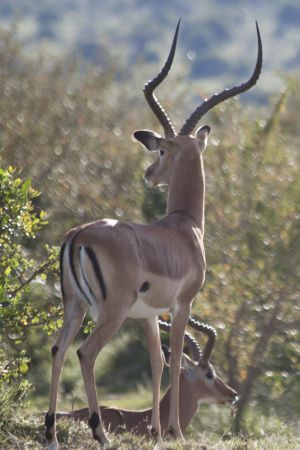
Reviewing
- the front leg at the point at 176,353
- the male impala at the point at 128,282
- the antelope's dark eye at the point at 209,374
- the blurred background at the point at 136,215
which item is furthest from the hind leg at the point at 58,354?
the antelope's dark eye at the point at 209,374

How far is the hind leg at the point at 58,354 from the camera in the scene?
6.95m

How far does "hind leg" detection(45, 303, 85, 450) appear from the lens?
273 inches

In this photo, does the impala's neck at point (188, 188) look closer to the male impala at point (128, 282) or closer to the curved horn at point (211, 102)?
the male impala at point (128, 282)

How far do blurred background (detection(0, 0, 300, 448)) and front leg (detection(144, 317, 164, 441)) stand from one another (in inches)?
18.5

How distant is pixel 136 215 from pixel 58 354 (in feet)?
29.2

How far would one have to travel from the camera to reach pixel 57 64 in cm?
2102

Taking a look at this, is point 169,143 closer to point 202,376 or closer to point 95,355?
point 95,355

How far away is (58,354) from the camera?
23.0ft

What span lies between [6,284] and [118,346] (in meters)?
7.68

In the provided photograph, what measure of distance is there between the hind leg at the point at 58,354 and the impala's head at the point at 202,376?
343 cm

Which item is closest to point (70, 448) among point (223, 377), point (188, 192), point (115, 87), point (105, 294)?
point (105, 294)

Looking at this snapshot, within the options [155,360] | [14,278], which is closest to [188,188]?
[155,360]

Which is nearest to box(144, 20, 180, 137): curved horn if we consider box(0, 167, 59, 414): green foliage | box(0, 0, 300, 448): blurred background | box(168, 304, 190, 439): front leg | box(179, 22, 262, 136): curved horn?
box(179, 22, 262, 136): curved horn

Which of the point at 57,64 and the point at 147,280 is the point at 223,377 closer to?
the point at 147,280
